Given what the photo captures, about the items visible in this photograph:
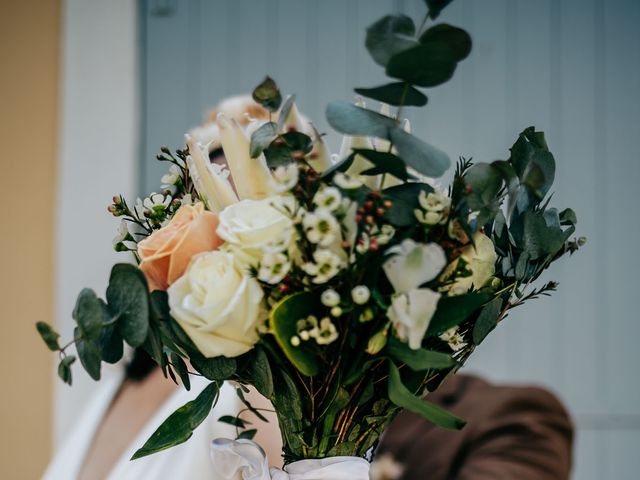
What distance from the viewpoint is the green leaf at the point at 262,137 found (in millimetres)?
587

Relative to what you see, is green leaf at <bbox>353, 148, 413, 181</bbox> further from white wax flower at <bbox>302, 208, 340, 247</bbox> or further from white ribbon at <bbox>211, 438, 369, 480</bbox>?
white ribbon at <bbox>211, 438, 369, 480</bbox>

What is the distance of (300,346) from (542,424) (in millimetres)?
1581

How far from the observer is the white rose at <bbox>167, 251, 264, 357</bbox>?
0.53m

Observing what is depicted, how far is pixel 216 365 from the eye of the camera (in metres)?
0.59

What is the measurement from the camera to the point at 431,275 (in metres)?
0.53

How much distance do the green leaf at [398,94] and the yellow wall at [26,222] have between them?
74.5 inches

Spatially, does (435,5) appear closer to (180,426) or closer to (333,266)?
(333,266)

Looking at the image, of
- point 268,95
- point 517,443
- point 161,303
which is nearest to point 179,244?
point 161,303

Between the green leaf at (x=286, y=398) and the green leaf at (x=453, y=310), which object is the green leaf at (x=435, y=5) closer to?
the green leaf at (x=453, y=310)

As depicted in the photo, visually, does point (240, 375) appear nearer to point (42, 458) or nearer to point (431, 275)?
point (431, 275)

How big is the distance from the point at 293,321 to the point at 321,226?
0.28 ft

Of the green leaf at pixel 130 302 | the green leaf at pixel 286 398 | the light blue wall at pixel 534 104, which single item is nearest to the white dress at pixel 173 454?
the green leaf at pixel 286 398

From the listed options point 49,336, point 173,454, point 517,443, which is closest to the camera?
point 49,336

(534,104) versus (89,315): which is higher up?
(534,104)
